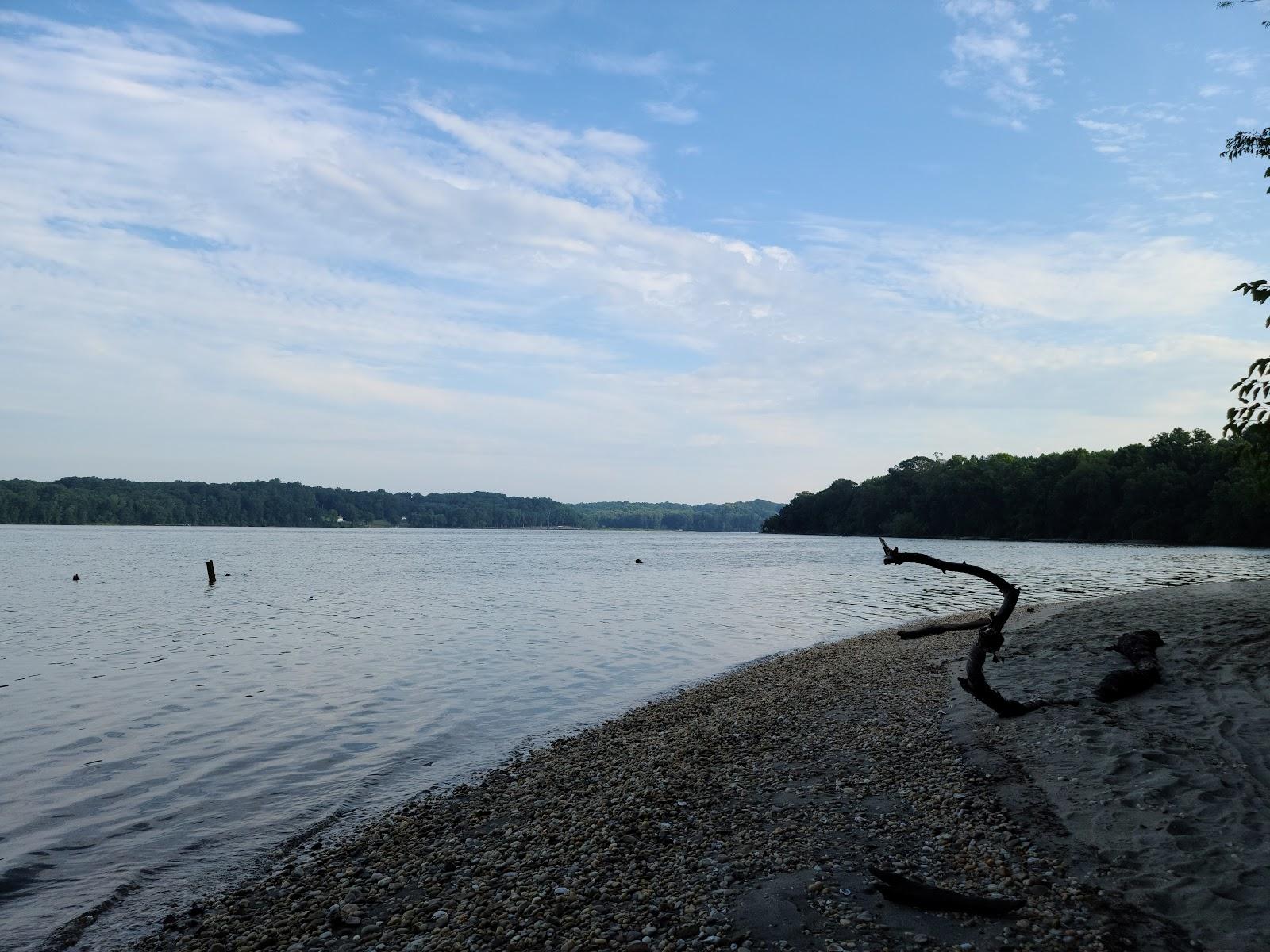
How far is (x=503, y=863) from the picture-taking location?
783cm

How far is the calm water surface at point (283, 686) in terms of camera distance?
9.63 meters

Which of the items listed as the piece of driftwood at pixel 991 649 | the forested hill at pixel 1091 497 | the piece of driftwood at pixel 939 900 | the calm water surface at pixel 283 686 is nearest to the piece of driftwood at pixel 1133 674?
the piece of driftwood at pixel 991 649

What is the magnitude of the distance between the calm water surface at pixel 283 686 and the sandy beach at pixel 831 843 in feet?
5.26

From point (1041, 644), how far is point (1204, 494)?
116 m

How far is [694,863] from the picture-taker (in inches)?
286

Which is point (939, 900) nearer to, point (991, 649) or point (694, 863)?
point (694, 863)

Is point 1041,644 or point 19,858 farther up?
point 1041,644

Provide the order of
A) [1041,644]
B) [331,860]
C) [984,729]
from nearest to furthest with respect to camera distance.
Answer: [331,860] → [984,729] → [1041,644]

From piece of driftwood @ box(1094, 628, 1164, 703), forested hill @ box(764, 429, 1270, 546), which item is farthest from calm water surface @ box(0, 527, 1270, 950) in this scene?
forested hill @ box(764, 429, 1270, 546)

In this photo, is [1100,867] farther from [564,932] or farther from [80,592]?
[80,592]

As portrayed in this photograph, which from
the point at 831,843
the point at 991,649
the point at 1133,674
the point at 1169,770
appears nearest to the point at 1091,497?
the point at 1133,674

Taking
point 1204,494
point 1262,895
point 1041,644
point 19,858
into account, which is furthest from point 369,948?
point 1204,494

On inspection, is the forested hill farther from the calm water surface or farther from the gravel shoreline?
the gravel shoreline

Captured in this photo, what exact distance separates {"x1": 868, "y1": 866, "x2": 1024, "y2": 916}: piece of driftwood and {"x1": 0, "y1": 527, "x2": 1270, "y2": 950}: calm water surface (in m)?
7.15
